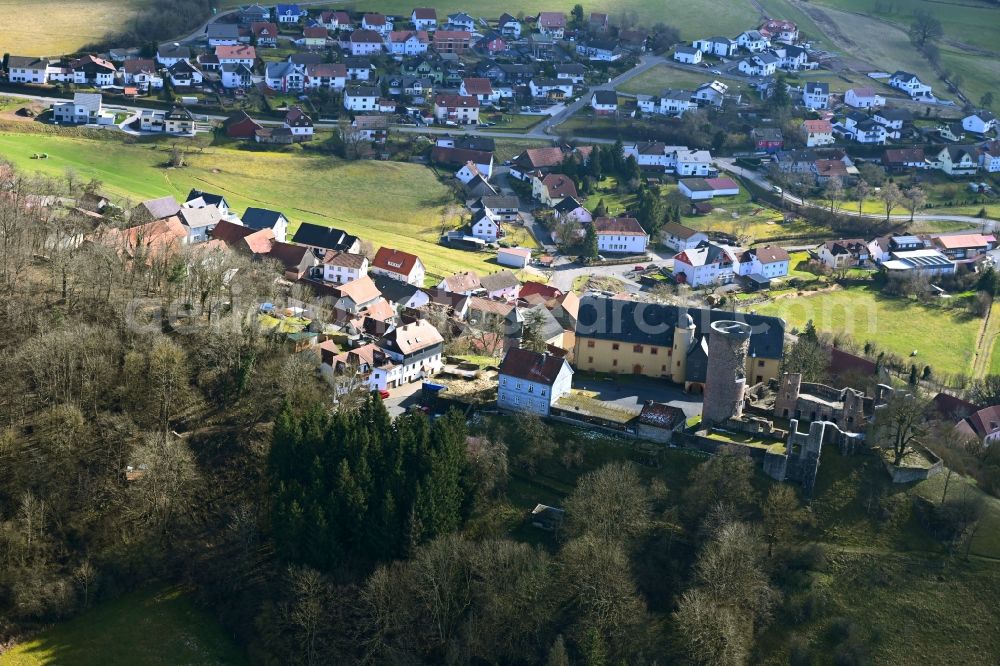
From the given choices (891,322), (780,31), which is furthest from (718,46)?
(891,322)

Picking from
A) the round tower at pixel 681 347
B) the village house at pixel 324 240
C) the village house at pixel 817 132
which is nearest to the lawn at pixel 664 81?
the village house at pixel 817 132

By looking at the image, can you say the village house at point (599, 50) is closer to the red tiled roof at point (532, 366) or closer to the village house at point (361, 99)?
the village house at point (361, 99)

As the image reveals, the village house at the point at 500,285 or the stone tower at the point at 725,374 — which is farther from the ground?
the stone tower at the point at 725,374

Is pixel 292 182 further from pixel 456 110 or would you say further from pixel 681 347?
pixel 681 347

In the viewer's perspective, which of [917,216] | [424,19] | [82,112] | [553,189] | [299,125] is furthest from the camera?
[424,19]

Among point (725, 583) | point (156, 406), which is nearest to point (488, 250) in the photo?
point (156, 406)

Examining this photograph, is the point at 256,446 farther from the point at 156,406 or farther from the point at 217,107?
the point at 217,107

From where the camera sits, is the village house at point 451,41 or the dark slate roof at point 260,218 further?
the village house at point 451,41
